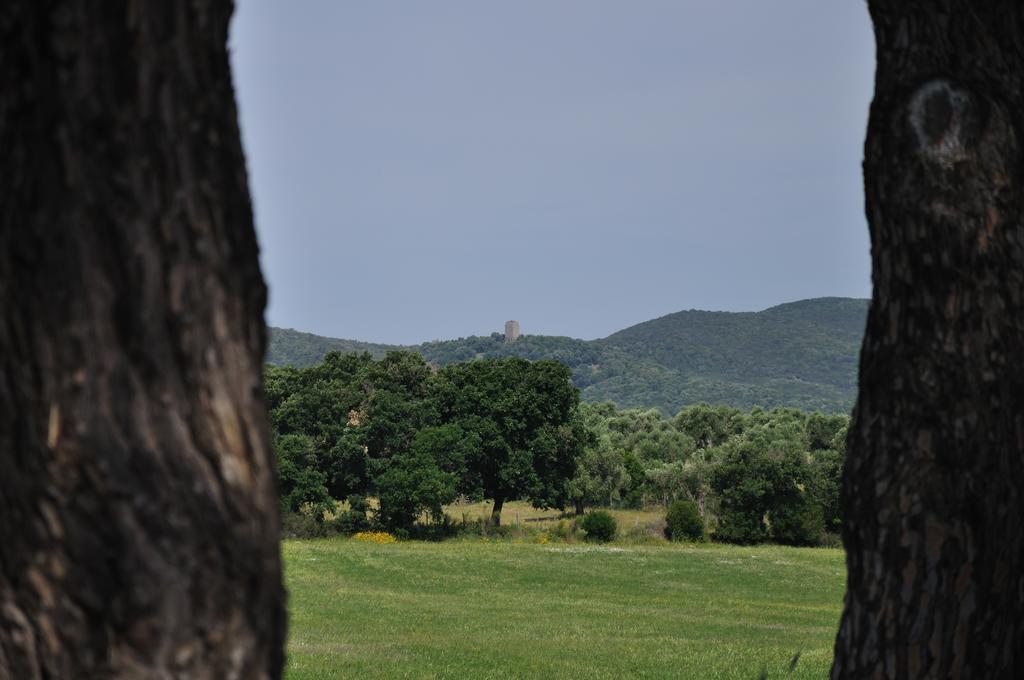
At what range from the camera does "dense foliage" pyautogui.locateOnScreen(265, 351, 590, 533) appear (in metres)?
57.7

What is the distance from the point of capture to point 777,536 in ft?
187

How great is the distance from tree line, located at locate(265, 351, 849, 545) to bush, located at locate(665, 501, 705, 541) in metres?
1.13

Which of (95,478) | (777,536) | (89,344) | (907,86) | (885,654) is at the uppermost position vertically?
(907,86)

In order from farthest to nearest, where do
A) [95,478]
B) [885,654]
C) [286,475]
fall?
[286,475]
[885,654]
[95,478]

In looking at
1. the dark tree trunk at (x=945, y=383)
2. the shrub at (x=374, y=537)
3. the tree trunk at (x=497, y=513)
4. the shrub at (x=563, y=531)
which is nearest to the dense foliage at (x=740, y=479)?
the shrub at (x=563, y=531)

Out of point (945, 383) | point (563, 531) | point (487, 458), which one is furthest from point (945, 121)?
point (487, 458)

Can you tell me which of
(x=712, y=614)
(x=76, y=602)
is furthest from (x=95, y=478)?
(x=712, y=614)

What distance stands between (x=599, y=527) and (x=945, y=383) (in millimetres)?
53435

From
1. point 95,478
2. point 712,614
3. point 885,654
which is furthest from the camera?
point 712,614

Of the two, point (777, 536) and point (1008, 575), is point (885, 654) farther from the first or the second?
point (777, 536)

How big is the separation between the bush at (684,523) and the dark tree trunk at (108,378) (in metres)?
54.8

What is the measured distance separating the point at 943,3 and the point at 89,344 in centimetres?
307

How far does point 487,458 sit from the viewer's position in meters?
61.3

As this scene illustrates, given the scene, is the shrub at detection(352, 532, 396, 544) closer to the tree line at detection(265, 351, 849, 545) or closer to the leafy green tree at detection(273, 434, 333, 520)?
the tree line at detection(265, 351, 849, 545)
